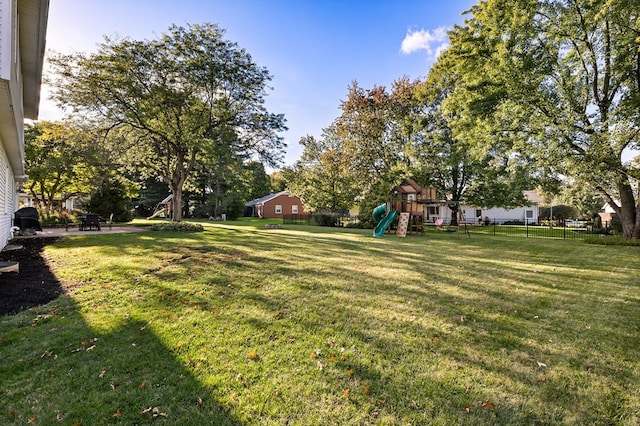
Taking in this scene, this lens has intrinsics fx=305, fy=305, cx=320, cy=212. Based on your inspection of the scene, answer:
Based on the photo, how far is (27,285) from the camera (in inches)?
229

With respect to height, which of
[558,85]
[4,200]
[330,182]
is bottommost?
[4,200]

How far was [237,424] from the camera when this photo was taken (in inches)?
97.0

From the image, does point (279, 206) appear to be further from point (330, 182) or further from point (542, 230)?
point (542, 230)

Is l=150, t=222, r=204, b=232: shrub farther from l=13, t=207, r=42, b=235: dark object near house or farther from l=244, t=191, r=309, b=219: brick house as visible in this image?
l=244, t=191, r=309, b=219: brick house

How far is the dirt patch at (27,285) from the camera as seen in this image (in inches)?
192

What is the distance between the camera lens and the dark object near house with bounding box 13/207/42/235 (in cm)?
1398

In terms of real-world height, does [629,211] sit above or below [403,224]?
above

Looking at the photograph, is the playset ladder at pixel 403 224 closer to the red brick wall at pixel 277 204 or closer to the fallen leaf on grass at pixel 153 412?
the fallen leaf on grass at pixel 153 412

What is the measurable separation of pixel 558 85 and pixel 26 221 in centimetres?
2572

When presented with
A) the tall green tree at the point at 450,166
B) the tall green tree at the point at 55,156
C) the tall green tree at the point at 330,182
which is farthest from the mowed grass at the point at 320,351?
the tall green tree at the point at 330,182

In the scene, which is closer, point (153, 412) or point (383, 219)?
point (153, 412)

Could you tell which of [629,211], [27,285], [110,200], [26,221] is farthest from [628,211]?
[110,200]

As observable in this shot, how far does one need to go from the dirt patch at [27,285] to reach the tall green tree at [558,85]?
16731mm

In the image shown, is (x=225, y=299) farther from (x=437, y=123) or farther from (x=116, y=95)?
(x=437, y=123)
